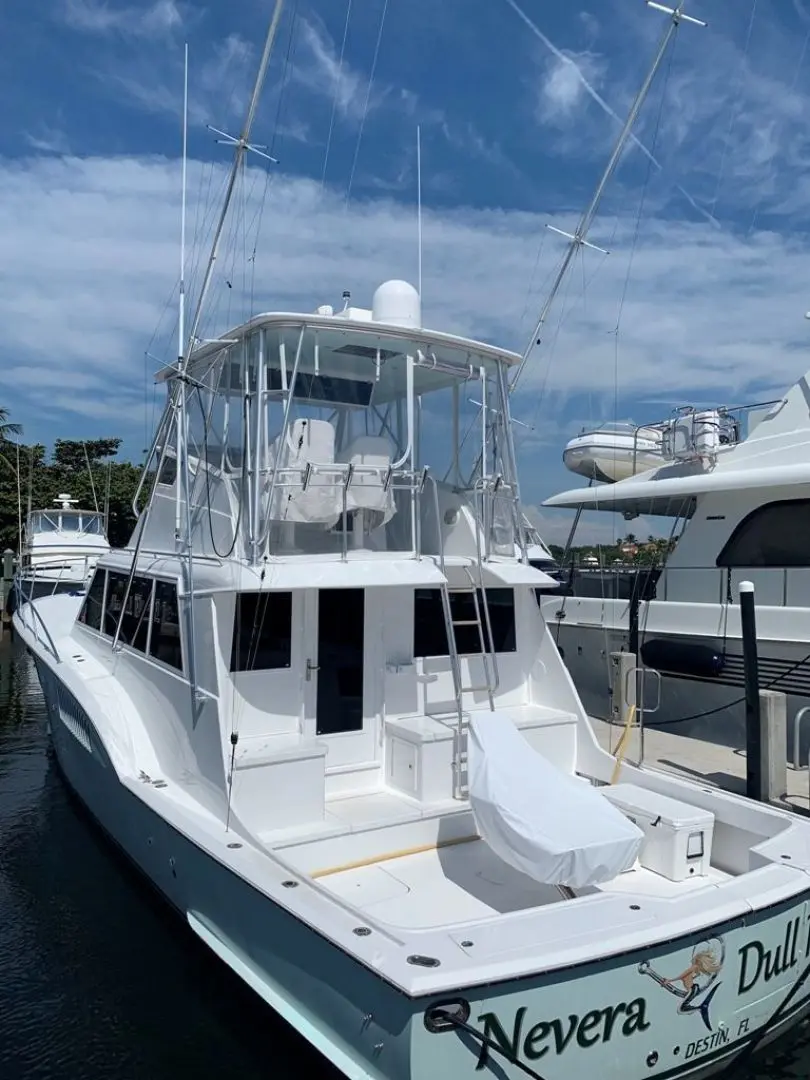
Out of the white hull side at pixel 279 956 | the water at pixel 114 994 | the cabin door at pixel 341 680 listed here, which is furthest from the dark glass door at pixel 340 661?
the water at pixel 114 994

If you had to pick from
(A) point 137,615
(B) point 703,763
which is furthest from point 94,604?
(B) point 703,763

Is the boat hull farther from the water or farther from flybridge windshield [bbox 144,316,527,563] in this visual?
the water

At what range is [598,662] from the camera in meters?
12.0

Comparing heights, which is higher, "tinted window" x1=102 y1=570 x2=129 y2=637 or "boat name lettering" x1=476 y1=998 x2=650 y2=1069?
"tinted window" x1=102 y1=570 x2=129 y2=637

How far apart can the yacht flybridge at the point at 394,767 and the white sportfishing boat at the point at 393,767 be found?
0.02 meters

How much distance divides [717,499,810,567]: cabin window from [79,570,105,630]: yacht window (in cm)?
775

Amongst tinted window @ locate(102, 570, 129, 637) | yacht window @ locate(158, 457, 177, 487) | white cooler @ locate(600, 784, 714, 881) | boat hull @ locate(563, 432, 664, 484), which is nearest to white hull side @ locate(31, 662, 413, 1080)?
tinted window @ locate(102, 570, 129, 637)

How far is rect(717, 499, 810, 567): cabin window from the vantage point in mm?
10367

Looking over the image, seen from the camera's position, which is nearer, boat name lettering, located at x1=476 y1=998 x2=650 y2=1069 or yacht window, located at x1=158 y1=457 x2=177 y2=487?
boat name lettering, located at x1=476 y1=998 x2=650 y2=1069

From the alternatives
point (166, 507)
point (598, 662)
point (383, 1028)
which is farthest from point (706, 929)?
point (598, 662)

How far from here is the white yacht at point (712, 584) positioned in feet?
31.6

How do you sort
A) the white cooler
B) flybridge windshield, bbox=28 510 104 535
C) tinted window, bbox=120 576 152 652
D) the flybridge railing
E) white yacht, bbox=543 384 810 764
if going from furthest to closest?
flybridge windshield, bbox=28 510 104 535 → the flybridge railing → white yacht, bbox=543 384 810 764 → tinted window, bbox=120 576 152 652 → the white cooler

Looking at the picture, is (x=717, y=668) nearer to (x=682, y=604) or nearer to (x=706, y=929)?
(x=682, y=604)

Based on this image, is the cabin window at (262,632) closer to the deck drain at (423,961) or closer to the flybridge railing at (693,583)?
the deck drain at (423,961)
